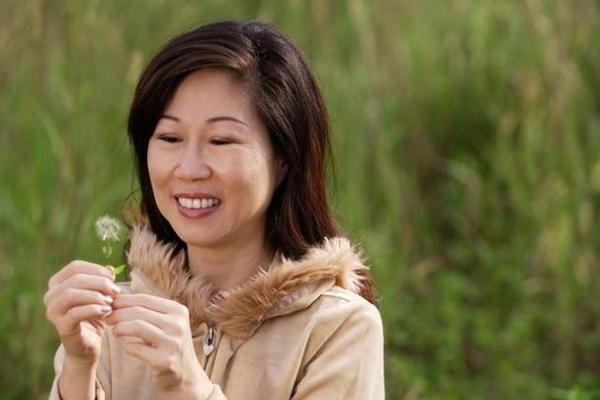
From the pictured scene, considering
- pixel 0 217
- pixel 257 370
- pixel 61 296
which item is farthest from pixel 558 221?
pixel 61 296

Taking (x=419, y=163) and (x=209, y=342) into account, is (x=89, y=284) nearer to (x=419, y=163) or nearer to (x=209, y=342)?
(x=209, y=342)

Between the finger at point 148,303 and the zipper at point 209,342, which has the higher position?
the finger at point 148,303

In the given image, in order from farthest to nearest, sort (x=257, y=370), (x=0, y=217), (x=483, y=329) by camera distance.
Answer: (x=483, y=329)
(x=0, y=217)
(x=257, y=370)

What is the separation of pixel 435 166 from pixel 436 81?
1.11 feet

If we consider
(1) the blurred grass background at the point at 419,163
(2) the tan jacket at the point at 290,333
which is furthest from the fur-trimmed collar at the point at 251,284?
(1) the blurred grass background at the point at 419,163

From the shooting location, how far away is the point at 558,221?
4.97 m

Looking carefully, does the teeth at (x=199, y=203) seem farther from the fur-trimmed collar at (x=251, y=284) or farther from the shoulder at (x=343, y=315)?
the shoulder at (x=343, y=315)

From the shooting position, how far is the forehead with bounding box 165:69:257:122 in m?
2.53

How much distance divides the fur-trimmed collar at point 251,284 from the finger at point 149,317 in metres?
0.29

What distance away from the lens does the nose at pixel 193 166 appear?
2.50 m

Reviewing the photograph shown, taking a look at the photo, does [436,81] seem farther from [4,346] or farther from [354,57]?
[4,346]

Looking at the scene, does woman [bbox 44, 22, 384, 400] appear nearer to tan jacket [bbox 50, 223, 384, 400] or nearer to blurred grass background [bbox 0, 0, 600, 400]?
tan jacket [bbox 50, 223, 384, 400]

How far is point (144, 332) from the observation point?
2256mm

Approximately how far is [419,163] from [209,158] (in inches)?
118
